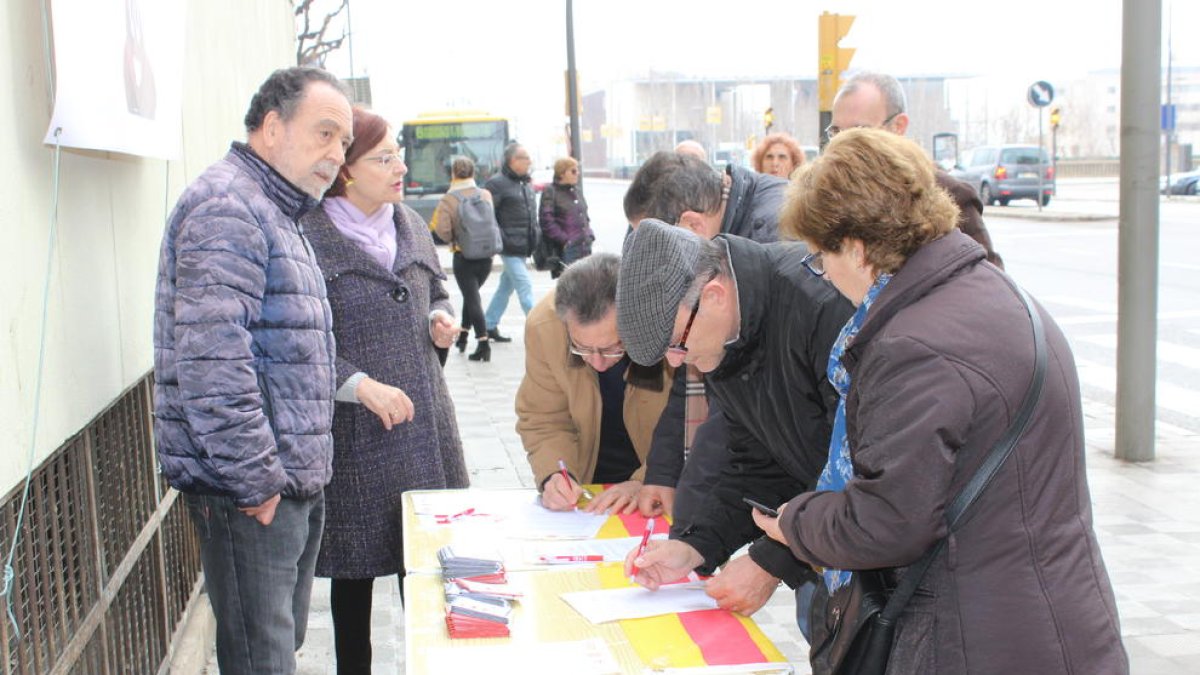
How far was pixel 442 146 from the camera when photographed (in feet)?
87.4

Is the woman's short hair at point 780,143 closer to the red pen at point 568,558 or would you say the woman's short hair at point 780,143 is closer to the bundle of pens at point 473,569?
the red pen at point 568,558

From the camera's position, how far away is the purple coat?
3547 mm

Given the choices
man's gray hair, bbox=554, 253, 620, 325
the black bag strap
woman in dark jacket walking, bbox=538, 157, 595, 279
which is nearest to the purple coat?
man's gray hair, bbox=554, 253, 620, 325

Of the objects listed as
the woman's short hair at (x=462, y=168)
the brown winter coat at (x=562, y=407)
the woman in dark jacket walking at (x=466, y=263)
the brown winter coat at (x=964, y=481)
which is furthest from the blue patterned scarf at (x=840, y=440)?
the woman's short hair at (x=462, y=168)

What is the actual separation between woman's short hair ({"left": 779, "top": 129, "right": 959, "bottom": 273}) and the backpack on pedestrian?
30.6 ft

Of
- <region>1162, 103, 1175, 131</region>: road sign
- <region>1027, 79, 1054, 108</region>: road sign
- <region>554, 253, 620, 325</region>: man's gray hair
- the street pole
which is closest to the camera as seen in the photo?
<region>554, 253, 620, 325</region>: man's gray hair

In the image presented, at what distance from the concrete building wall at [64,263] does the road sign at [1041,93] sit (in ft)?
82.9

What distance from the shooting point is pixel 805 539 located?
84.0 inches

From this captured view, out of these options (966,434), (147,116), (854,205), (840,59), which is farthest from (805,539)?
(840,59)

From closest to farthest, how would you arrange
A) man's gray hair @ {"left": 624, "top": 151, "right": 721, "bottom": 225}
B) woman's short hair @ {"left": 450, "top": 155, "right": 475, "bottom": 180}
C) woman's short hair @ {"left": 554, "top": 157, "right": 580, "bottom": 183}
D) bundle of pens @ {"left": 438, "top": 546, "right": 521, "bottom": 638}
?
bundle of pens @ {"left": 438, "top": 546, "right": 521, "bottom": 638}
man's gray hair @ {"left": 624, "top": 151, "right": 721, "bottom": 225}
woman's short hair @ {"left": 450, "top": 155, "right": 475, "bottom": 180}
woman's short hair @ {"left": 554, "top": 157, "right": 580, "bottom": 183}

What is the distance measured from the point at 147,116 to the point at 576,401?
1389mm

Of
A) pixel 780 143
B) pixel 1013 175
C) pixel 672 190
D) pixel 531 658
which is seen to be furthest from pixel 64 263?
pixel 1013 175

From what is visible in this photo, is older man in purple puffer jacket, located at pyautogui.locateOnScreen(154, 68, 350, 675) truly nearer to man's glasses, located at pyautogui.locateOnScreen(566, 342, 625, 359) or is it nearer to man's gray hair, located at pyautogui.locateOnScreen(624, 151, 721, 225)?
man's glasses, located at pyautogui.locateOnScreen(566, 342, 625, 359)

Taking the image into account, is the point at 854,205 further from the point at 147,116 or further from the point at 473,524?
the point at 147,116
